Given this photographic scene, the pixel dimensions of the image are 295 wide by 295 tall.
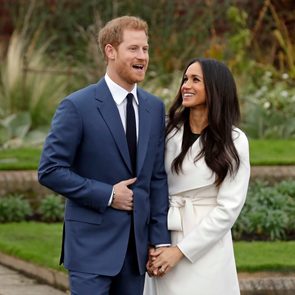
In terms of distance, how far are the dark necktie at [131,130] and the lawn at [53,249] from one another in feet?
8.85

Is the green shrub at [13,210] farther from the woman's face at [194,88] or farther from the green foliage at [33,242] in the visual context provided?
the woman's face at [194,88]

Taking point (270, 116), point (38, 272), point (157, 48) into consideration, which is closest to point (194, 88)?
point (38, 272)

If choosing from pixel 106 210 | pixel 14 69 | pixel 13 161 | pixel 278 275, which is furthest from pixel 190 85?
pixel 14 69

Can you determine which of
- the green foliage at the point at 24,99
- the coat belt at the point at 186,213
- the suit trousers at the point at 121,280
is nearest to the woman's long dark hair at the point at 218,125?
the coat belt at the point at 186,213

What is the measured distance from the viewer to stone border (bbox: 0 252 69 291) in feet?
27.7

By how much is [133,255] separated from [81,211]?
331mm

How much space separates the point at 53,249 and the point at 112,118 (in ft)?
12.4

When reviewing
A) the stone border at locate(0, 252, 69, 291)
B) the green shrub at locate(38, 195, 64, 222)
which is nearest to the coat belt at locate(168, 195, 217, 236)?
the stone border at locate(0, 252, 69, 291)

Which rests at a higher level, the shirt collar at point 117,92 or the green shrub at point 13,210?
the shirt collar at point 117,92

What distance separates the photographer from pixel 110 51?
5.78 metres

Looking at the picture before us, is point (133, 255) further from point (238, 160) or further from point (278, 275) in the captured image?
point (278, 275)

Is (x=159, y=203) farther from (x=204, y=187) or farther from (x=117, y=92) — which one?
(x=117, y=92)

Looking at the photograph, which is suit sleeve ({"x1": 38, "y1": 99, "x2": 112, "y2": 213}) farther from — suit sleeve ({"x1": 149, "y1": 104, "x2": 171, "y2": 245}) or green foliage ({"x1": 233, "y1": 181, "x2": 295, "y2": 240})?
green foliage ({"x1": 233, "y1": 181, "x2": 295, "y2": 240})

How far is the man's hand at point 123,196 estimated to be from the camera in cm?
568
